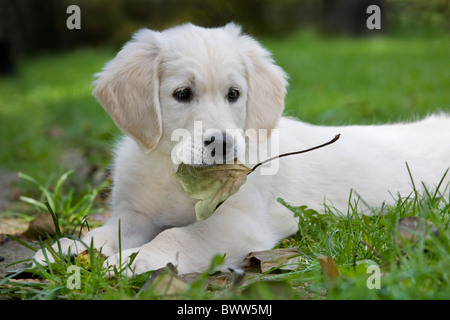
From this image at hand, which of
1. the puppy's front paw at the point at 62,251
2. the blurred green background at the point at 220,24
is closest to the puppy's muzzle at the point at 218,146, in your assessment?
the puppy's front paw at the point at 62,251

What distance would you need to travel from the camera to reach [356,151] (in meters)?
3.82

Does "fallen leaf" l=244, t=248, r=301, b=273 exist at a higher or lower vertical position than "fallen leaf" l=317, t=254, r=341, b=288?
lower

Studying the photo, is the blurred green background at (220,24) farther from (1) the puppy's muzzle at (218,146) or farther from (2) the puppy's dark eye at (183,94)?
(1) the puppy's muzzle at (218,146)

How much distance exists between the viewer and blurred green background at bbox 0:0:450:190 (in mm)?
6379

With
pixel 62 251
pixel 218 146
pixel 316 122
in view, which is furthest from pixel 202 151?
pixel 316 122

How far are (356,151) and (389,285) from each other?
1836mm

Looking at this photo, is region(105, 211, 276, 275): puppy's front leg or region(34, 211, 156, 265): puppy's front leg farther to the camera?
region(34, 211, 156, 265): puppy's front leg

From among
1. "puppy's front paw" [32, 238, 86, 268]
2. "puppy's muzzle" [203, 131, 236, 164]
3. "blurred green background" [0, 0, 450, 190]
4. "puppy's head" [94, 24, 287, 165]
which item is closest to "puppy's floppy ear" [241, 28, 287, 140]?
"puppy's head" [94, 24, 287, 165]

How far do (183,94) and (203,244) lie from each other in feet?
2.33

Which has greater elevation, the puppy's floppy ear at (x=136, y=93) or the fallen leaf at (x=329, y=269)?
the puppy's floppy ear at (x=136, y=93)

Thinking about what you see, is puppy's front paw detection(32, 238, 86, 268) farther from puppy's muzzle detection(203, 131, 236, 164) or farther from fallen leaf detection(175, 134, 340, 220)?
puppy's muzzle detection(203, 131, 236, 164)

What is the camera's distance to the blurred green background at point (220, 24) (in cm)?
638

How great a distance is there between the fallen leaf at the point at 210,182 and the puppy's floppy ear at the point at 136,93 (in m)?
0.26
